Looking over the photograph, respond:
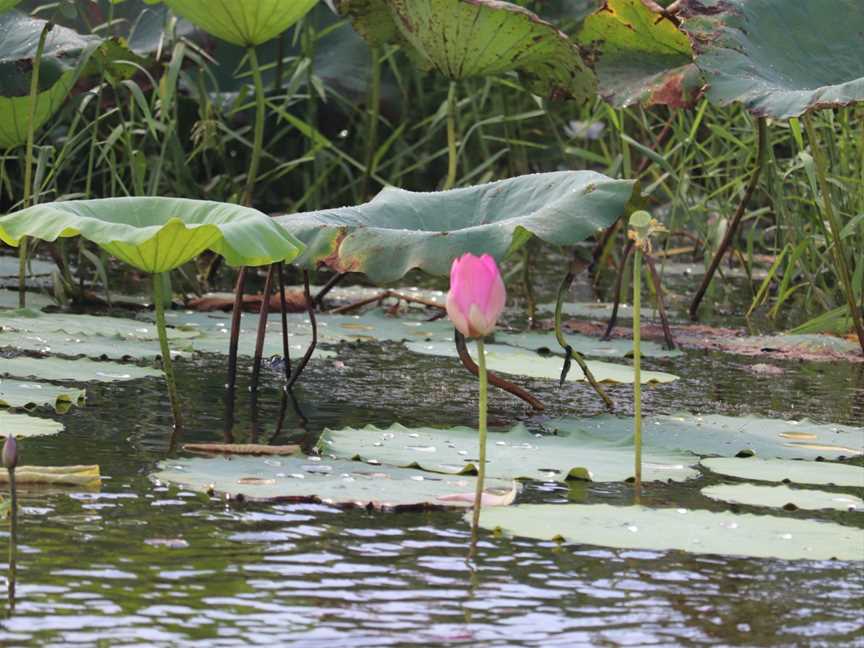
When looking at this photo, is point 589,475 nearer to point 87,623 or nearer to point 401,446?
point 401,446

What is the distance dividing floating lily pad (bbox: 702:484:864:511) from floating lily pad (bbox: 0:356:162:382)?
1.20 m

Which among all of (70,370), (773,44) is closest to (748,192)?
(773,44)

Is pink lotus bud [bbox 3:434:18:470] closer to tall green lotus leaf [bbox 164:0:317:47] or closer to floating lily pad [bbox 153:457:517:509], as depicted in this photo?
floating lily pad [bbox 153:457:517:509]

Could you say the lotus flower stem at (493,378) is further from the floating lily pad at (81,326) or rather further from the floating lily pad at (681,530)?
the floating lily pad at (81,326)

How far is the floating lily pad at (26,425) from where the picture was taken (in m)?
2.34

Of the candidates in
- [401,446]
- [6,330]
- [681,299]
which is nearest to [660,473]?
[401,446]

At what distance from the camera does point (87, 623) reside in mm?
1518

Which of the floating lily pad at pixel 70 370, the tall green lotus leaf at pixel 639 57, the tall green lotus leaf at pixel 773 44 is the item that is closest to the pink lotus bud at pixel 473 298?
the floating lily pad at pixel 70 370

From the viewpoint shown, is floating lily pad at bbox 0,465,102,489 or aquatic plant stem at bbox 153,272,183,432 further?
aquatic plant stem at bbox 153,272,183,432

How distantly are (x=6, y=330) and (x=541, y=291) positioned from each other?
1.98 metres

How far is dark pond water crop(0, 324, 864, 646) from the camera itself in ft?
5.02

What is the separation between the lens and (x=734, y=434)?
2.61 m

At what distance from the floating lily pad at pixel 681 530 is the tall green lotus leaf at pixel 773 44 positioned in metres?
1.30

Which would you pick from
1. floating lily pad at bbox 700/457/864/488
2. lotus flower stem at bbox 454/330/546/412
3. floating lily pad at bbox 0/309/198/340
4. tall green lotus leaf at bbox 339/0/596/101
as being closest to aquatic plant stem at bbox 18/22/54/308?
floating lily pad at bbox 0/309/198/340
